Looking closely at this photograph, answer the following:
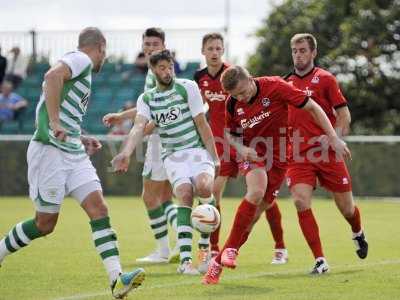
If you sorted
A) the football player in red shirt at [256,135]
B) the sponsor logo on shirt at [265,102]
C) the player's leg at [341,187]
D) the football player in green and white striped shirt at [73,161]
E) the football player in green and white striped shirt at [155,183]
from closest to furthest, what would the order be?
1. the football player in green and white striped shirt at [73,161]
2. the football player in red shirt at [256,135]
3. the sponsor logo on shirt at [265,102]
4. the player's leg at [341,187]
5. the football player in green and white striped shirt at [155,183]

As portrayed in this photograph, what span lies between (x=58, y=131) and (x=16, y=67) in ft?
64.0

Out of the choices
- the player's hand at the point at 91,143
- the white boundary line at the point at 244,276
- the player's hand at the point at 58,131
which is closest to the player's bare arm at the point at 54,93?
the player's hand at the point at 58,131

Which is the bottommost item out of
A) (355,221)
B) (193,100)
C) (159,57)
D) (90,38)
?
(355,221)

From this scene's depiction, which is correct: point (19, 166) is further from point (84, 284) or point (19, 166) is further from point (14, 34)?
point (84, 284)

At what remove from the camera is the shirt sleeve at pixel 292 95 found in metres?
10.3

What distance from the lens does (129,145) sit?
9.87 metres

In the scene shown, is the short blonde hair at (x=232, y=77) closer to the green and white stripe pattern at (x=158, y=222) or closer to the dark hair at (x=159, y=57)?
the dark hair at (x=159, y=57)

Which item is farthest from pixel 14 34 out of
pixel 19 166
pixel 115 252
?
pixel 115 252

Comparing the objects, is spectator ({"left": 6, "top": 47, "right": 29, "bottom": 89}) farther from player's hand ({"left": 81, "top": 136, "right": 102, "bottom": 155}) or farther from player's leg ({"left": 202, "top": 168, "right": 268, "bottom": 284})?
player's hand ({"left": 81, "top": 136, "right": 102, "bottom": 155})

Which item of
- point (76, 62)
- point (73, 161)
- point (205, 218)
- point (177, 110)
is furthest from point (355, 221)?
point (76, 62)

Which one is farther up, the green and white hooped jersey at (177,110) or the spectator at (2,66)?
the green and white hooped jersey at (177,110)

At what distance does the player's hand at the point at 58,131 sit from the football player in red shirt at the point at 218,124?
136 inches

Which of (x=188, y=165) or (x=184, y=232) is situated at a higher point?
(x=188, y=165)

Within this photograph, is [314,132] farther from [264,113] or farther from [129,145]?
[129,145]
